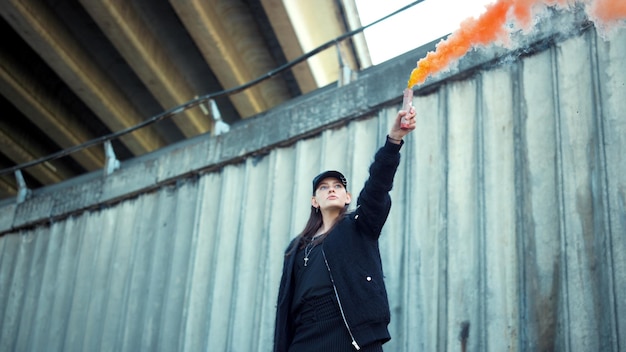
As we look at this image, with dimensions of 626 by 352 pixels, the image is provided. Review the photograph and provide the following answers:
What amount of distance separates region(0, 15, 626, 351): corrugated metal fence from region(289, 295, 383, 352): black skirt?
104cm

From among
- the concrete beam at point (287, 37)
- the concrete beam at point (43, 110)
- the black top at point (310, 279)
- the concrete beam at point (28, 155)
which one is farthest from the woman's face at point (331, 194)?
the concrete beam at point (28, 155)

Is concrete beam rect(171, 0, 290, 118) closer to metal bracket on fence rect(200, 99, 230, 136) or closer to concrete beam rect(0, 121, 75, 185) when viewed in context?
metal bracket on fence rect(200, 99, 230, 136)

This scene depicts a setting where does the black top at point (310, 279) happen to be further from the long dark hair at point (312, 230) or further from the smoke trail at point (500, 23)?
the smoke trail at point (500, 23)

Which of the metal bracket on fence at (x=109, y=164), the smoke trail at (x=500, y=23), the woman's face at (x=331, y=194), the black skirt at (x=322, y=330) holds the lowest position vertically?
the black skirt at (x=322, y=330)

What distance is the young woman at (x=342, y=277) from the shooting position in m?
3.98

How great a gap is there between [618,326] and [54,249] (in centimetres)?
603

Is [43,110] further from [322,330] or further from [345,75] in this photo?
[322,330]

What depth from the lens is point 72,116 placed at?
35.9 ft

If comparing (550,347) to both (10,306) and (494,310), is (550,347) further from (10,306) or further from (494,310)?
(10,306)

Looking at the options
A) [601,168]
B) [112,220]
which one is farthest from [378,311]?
[112,220]

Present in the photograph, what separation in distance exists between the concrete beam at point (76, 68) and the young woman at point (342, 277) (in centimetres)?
590

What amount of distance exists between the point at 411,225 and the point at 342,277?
1.28 m

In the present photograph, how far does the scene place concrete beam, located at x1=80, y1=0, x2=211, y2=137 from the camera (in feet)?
29.5

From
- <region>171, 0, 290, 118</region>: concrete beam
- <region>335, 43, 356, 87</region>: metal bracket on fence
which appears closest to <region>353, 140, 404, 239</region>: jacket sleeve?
<region>335, 43, 356, 87</region>: metal bracket on fence
